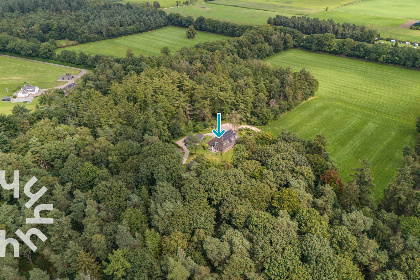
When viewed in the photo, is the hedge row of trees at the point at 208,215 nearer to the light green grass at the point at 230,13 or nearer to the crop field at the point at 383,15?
the crop field at the point at 383,15

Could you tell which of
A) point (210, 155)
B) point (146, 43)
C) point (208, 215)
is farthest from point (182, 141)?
point (146, 43)

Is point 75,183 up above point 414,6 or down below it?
below

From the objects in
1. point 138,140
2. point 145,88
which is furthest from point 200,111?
point 138,140

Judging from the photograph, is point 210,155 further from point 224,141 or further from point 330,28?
point 330,28

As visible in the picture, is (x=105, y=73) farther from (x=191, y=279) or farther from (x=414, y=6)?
(x=414, y=6)

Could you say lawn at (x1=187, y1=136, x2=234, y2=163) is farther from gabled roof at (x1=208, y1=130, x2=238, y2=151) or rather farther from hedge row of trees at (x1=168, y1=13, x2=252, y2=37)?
hedge row of trees at (x1=168, y1=13, x2=252, y2=37)

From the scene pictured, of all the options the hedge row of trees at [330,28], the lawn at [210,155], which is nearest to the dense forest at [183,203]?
the lawn at [210,155]

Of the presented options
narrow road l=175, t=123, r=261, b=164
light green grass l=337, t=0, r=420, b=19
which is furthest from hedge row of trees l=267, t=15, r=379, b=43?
narrow road l=175, t=123, r=261, b=164
